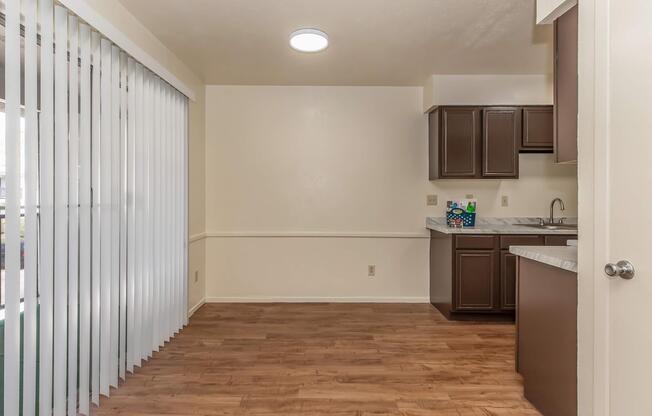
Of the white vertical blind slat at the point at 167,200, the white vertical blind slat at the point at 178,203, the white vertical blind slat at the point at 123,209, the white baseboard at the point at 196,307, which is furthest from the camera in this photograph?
the white baseboard at the point at 196,307

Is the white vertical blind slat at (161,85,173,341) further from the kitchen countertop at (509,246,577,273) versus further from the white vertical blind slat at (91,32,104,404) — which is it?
the kitchen countertop at (509,246,577,273)

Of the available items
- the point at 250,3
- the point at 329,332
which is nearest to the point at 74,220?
the point at 250,3

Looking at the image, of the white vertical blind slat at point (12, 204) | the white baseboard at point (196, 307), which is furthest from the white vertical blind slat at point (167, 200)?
the white vertical blind slat at point (12, 204)

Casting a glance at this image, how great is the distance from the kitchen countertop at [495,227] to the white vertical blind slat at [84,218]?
298 cm

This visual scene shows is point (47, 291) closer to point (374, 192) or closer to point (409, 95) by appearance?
point (374, 192)

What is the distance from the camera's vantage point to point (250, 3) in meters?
2.54

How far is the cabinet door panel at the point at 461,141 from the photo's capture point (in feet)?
13.2

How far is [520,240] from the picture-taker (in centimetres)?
376

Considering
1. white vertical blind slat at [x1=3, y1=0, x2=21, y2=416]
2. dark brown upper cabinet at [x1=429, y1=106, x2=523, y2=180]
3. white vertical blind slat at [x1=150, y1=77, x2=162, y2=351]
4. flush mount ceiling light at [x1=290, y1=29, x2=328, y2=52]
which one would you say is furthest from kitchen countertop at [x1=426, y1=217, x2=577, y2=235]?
white vertical blind slat at [x1=3, y1=0, x2=21, y2=416]

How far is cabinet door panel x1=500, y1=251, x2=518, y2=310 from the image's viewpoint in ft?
12.4

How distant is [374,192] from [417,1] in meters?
2.25

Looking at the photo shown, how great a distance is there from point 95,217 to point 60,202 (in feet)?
1.02

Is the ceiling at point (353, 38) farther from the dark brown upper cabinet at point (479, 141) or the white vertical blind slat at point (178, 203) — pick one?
the white vertical blind slat at point (178, 203)

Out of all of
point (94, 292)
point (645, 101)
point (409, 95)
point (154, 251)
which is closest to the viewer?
point (645, 101)
